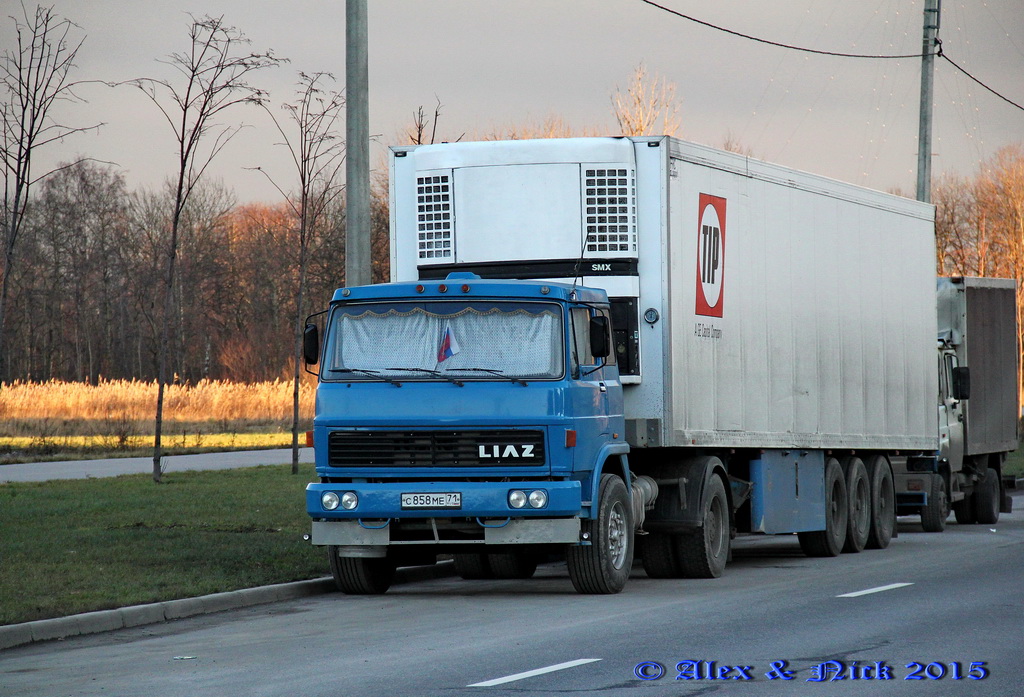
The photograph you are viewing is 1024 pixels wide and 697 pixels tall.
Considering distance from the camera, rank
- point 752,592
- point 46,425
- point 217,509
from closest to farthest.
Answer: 1. point 752,592
2. point 217,509
3. point 46,425

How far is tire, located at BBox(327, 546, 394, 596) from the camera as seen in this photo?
515 inches

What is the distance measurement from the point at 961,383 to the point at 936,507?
7.70 ft

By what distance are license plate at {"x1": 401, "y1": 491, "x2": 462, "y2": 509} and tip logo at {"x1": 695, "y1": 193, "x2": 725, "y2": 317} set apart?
3427 mm

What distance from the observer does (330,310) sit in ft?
41.7

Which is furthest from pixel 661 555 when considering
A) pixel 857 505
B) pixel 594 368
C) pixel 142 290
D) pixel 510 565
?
pixel 142 290

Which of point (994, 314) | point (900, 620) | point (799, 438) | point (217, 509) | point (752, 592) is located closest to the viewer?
point (900, 620)

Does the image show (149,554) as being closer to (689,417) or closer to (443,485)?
(443,485)

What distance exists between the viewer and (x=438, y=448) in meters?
12.1

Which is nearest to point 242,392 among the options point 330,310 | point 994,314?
point 994,314

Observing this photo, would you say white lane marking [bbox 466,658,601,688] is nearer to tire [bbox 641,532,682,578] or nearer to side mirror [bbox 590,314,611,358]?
side mirror [bbox 590,314,611,358]

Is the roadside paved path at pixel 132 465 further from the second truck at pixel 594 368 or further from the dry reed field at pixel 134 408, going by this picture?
the second truck at pixel 594 368

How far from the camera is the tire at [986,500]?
2333 centimetres

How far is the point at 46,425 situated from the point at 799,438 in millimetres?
26170

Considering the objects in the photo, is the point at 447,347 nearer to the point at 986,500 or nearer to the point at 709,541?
the point at 709,541
